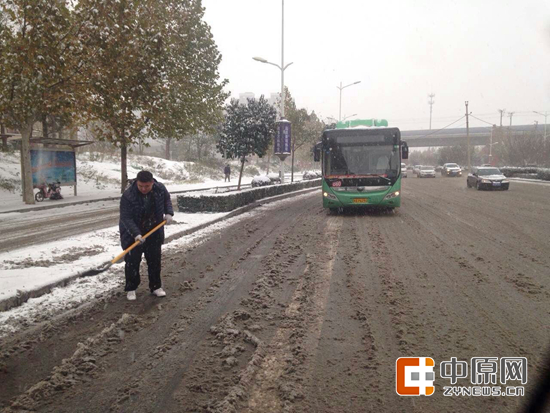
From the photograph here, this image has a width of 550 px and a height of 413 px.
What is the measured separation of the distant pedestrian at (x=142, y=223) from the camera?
5.06 m

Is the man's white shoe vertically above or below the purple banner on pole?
below

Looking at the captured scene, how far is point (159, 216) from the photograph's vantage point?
5324 millimetres

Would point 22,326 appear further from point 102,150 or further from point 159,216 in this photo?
point 102,150

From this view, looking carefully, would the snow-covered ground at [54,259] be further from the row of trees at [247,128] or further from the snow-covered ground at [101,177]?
the row of trees at [247,128]

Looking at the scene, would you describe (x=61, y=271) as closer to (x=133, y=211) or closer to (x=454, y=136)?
(x=133, y=211)

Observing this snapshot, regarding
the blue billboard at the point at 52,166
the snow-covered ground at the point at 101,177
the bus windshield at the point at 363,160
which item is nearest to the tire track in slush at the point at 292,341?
the bus windshield at the point at 363,160

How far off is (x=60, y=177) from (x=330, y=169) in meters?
15.6

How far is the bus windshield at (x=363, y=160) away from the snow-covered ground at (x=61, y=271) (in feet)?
16.8

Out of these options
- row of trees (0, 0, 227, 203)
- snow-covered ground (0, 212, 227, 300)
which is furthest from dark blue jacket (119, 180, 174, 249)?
row of trees (0, 0, 227, 203)

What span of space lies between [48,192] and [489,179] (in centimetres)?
2626

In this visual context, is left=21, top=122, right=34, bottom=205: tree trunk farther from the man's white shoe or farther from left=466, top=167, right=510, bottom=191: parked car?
left=466, top=167, right=510, bottom=191: parked car

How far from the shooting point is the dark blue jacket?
504 centimetres

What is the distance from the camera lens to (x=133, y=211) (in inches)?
201

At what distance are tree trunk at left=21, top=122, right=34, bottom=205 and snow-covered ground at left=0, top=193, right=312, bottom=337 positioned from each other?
9.89 metres
